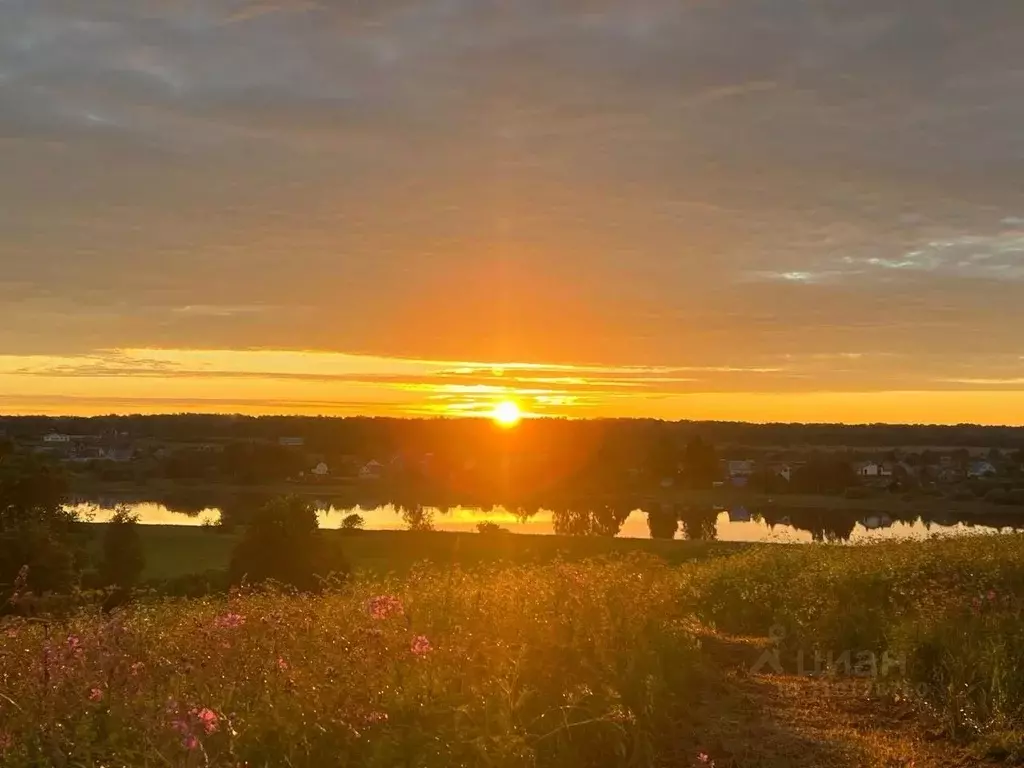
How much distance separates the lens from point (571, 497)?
86750mm

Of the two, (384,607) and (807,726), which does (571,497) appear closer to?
(807,726)

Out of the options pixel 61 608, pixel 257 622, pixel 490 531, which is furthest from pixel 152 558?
pixel 257 622

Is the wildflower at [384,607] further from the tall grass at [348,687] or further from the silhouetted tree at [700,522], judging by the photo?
the silhouetted tree at [700,522]

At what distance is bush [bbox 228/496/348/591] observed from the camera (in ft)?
87.6

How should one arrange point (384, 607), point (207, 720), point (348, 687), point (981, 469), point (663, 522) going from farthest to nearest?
point (981, 469)
point (663, 522)
point (384, 607)
point (348, 687)
point (207, 720)

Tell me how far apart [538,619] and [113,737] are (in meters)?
3.49

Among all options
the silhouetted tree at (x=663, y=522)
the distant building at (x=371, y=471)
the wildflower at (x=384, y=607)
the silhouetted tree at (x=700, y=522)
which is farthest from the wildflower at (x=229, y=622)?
the distant building at (x=371, y=471)

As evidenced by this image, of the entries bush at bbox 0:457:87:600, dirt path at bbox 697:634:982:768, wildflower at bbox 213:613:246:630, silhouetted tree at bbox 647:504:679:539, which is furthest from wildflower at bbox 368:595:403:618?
silhouetted tree at bbox 647:504:679:539

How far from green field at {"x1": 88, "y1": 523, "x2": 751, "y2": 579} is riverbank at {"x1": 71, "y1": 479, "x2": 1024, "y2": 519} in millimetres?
24457

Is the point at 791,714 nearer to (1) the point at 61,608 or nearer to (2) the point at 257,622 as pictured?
(2) the point at 257,622

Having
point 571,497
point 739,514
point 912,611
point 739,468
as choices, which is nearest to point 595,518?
point 739,514

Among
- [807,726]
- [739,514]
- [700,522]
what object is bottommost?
[700,522]

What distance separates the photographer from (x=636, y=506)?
80.7 meters

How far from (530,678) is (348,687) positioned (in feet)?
4.50
